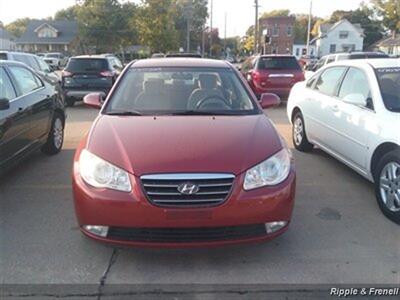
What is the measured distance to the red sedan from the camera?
10.6ft

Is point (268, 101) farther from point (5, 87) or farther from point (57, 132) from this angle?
point (57, 132)

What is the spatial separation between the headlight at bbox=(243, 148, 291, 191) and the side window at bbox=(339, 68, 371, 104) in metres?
2.15

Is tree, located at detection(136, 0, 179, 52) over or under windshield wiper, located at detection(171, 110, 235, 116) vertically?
over

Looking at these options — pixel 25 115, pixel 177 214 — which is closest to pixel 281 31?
pixel 25 115

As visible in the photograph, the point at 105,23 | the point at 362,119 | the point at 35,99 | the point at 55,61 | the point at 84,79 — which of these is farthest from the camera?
the point at 105,23

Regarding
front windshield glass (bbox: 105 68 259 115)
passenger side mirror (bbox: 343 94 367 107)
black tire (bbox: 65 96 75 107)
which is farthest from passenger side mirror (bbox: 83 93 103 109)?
black tire (bbox: 65 96 75 107)

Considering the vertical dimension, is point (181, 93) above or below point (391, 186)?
above

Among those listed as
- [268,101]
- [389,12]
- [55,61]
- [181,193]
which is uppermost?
[389,12]

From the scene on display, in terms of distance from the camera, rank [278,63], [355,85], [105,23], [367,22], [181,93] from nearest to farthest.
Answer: [181,93]
[355,85]
[278,63]
[105,23]
[367,22]

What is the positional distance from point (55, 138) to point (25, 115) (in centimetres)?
144

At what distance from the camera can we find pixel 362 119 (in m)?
5.11

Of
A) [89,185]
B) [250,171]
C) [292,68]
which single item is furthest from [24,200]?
[292,68]

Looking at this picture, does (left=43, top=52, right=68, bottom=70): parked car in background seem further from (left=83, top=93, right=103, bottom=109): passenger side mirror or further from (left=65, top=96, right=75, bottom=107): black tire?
(left=83, top=93, right=103, bottom=109): passenger side mirror

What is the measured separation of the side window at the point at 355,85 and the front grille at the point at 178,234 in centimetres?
282
